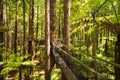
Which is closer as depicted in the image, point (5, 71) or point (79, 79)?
point (79, 79)

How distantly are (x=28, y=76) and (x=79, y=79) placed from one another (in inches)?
466

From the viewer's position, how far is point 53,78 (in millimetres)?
11203

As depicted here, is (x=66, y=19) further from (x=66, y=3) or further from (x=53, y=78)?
(x=53, y=78)

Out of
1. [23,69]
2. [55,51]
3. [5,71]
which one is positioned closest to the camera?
[55,51]

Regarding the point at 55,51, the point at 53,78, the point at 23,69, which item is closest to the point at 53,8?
the point at 55,51

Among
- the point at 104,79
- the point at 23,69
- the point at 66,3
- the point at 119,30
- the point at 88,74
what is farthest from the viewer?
the point at 23,69

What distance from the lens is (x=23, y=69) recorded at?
48.5ft

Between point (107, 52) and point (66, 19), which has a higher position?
point (66, 19)

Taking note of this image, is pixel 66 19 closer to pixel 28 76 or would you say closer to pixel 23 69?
pixel 23 69

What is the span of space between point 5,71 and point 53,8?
4.90 m

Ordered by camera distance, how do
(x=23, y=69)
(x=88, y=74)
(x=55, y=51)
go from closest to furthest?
(x=88, y=74)
(x=55, y=51)
(x=23, y=69)

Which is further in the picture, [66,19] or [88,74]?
[66,19]

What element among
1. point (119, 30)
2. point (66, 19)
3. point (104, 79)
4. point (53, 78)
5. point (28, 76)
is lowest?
point (28, 76)

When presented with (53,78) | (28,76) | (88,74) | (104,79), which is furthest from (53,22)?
(104,79)
